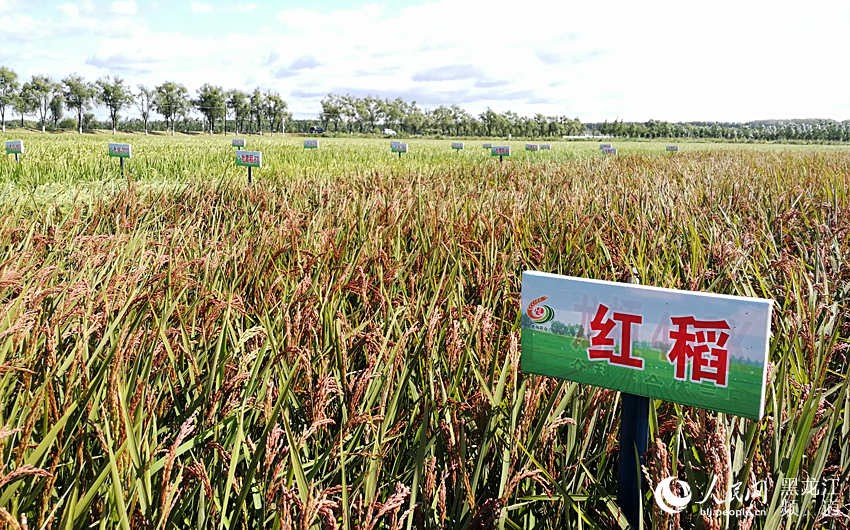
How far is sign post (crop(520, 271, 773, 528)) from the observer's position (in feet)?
2.58

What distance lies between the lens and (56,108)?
69.9 m

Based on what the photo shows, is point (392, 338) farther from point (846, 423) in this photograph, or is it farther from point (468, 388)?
point (846, 423)

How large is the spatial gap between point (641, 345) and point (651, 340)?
0.06ft

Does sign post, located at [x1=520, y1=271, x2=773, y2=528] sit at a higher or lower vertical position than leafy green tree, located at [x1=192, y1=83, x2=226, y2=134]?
lower

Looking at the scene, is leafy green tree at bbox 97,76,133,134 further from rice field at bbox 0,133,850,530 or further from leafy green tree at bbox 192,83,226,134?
rice field at bbox 0,133,850,530

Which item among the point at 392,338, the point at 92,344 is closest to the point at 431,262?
the point at 392,338

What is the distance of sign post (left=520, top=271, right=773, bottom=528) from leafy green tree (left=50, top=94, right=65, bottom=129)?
81818mm

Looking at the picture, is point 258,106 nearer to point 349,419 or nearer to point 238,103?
point 238,103

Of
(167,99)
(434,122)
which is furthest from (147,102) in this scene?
(434,122)

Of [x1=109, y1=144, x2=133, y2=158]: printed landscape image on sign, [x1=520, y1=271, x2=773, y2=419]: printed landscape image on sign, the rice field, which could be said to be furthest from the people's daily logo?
[x1=109, y1=144, x2=133, y2=158]: printed landscape image on sign

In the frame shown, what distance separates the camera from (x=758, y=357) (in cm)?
77

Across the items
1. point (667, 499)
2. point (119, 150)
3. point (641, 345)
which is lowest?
point (667, 499)

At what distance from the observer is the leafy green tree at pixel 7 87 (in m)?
61.6

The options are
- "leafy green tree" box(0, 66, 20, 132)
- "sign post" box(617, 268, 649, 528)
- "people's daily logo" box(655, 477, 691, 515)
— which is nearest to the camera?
"people's daily logo" box(655, 477, 691, 515)
